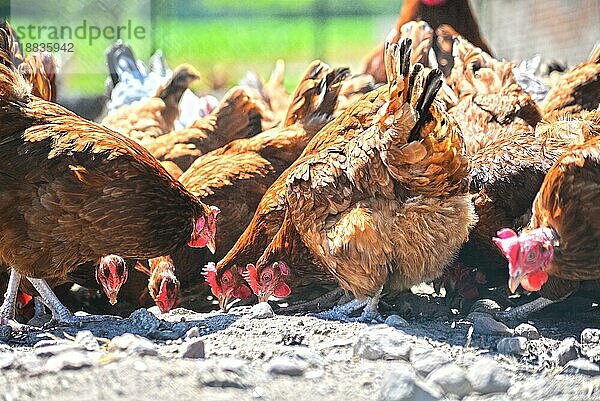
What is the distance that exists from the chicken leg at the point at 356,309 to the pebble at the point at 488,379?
3.21 feet

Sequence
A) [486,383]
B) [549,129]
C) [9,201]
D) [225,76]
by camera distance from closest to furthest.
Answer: [486,383]
[9,201]
[549,129]
[225,76]

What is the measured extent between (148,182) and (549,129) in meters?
1.89

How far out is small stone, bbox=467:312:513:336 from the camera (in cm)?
323

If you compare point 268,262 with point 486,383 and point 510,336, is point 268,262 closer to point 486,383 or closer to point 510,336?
point 510,336

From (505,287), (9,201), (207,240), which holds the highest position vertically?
(9,201)

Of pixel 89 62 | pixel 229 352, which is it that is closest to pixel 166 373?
pixel 229 352

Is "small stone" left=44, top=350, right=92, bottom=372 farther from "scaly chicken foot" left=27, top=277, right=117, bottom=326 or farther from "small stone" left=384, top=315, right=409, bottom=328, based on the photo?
"small stone" left=384, top=315, right=409, bottom=328

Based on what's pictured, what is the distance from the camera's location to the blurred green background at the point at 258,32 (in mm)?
7500

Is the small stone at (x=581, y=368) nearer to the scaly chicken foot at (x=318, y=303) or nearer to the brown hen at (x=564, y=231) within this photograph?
the brown hen at (x=564, y=231)

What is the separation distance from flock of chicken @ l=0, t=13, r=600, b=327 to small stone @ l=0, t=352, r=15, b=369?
0.60 metres

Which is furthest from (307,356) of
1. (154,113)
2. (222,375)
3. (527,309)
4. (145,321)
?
→ (154,113)

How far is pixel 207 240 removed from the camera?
3.63m

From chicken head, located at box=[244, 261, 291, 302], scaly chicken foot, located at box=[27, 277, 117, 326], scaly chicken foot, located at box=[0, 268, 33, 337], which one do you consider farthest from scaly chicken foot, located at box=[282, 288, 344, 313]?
scaly chicken foot, located at box=[0, 268, 33, 337]

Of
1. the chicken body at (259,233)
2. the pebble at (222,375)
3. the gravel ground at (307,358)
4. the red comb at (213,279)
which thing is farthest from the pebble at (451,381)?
the red comb at (213,279)
